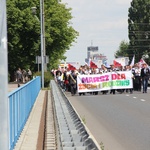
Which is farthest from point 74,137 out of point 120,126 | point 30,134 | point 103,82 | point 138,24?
point 138,24

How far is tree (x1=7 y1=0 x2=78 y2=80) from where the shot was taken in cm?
7462

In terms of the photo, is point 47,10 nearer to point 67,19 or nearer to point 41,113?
point 67,19

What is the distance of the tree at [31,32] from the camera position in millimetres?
74625

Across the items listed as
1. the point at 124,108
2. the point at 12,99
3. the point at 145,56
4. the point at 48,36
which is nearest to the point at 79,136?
the point at 12,99

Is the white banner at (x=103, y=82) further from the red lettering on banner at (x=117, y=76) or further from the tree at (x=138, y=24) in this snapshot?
the tree at (x=138, y=24)

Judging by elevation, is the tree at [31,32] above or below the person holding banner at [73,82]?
above

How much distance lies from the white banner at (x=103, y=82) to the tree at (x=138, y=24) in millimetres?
79529

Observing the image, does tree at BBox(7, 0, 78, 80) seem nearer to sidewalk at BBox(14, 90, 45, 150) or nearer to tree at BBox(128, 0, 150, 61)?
tree at BBox(128, 0, 150, 61)

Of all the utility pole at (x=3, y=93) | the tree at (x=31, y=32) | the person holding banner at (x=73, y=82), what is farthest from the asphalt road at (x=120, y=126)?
the tree at (x=31, y=32)

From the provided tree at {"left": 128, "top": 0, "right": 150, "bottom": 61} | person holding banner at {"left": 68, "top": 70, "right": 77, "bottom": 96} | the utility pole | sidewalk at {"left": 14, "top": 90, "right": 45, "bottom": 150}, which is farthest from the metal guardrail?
tree at {"left": 128, "top": 0, "right": 150, "bottom": 61}

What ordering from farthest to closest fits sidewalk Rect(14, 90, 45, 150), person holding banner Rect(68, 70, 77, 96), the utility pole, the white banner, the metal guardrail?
the white banner → person holding banner Rect(68, 70, 77, 96) → sidewalk Rect(14, 90, 45, 150) → the metal guardrail → the utility pole

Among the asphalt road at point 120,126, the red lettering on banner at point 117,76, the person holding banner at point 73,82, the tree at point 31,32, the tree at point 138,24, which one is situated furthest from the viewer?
the tree at point 138,24

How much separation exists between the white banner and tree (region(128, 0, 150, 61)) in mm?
79529

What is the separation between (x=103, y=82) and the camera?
121ft
